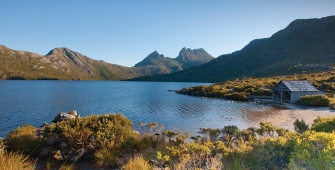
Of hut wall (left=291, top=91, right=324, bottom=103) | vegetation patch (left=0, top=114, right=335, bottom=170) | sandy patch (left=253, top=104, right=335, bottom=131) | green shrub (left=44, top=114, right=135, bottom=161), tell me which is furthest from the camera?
hut wall (left=291, top=91, right=324, bottom=103)

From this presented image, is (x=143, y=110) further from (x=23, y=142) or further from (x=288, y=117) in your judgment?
(x=23, y=142)

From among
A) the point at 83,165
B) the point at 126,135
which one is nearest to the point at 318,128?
the point at 126,135

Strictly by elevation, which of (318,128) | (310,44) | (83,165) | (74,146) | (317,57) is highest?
(310,44)

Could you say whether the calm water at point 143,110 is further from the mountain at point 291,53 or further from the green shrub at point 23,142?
the mountain at point 291,53

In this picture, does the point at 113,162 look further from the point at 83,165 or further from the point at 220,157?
the point at 220,157

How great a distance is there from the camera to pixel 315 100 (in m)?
38.7

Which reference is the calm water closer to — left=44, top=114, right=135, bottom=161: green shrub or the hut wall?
the hut wall

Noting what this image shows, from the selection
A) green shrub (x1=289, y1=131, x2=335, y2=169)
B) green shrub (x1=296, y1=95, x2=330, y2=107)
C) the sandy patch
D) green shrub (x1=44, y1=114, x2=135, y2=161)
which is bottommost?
the sandy patch

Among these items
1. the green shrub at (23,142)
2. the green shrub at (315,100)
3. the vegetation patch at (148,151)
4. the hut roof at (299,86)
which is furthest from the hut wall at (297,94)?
Answer: the green shrub at (23,142)

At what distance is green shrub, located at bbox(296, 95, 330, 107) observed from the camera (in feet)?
125

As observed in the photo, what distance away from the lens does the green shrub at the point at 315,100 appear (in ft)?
125

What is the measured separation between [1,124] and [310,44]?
181 m

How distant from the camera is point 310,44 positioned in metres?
149

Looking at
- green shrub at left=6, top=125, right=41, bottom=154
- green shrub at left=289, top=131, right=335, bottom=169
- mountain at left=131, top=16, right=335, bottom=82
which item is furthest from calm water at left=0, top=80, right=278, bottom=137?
mountain at left=131, top=16, right=335, bottom=82
